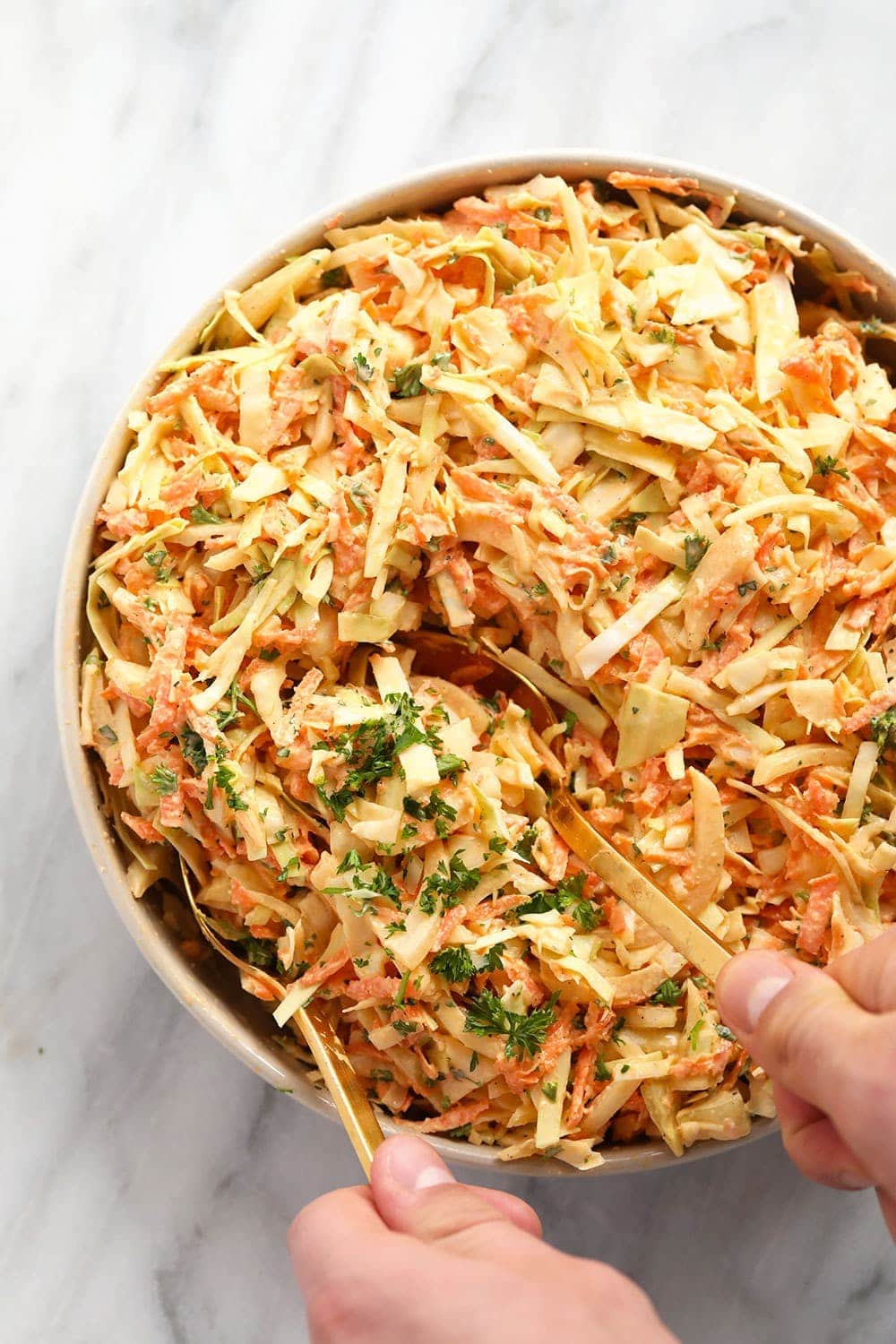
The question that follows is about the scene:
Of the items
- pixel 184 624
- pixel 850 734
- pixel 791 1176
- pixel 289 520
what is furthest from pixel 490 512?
pixel 791 1176

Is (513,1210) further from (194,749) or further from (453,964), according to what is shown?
(194,749)

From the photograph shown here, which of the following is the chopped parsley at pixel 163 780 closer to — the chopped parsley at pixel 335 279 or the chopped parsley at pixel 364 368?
the chopped parsley at pixel 364 368

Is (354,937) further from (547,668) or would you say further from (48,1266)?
(48,1266)

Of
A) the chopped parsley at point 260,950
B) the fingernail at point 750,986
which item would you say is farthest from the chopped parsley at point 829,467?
the chopped parsley at point 260,950

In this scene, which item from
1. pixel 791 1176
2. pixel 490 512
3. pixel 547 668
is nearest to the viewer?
pixel 490 512

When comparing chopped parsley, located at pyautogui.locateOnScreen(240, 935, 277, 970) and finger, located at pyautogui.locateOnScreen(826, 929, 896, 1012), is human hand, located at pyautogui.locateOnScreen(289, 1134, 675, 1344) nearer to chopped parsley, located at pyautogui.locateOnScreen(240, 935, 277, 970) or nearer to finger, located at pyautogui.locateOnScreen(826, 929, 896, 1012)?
finger, located at pyautogui.locateOnScreen(826, 929, 896, 1012)

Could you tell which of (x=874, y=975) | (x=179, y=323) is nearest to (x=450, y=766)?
(x=874, y=975)
